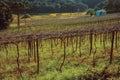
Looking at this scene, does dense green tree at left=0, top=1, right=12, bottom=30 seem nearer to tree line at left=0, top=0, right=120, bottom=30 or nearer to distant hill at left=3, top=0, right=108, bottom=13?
tree line at left=0, top=0, right=120, bottom=30

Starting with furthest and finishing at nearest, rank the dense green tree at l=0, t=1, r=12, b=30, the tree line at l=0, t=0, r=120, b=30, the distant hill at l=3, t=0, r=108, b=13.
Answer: the distant hill at l=3, t=0, r=108, b=13 → the tree line at l=0, t=0, r=120, b=30 → the dense green tree at l=0, t=1, r=12, b=30

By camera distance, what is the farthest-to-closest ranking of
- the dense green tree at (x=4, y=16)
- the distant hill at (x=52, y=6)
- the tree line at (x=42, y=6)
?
the distant hill at (x=52, y=6), the tree line at (x=42, y=6), the dense green tree at (x=4, y=16)

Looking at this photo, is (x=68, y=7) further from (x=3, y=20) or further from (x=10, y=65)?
(x=10, y=65)

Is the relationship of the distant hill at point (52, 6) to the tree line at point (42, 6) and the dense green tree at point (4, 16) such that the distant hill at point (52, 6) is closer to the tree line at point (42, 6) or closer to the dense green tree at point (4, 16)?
the tree line at point (42, 6)

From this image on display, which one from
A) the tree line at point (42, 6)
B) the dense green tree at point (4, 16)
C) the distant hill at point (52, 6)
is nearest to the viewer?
the dense green tree at point (4, 16)

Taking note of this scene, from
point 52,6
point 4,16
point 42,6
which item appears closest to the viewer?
point 4,16

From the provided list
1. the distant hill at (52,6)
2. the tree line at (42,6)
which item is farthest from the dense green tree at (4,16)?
the distant hill at (52,6)

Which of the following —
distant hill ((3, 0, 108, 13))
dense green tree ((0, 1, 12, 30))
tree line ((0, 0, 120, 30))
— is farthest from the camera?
distant hill ((3, 0, 108, 13))

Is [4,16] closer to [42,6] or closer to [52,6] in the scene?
[42,6]

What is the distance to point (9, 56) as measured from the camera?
15883 mm

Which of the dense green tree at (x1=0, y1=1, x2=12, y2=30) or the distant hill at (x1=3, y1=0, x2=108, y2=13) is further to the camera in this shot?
the distant hill at (x1=3, y1=0, x2=108, y2=13)

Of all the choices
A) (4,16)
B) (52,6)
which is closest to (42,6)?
(52,6)

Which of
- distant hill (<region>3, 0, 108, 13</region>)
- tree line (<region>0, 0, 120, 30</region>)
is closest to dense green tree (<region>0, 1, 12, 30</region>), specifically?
tree line (<region>0, 0, 120, 30</region>)

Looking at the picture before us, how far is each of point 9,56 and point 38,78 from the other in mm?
5302
